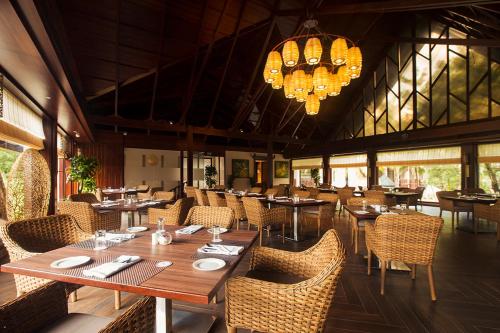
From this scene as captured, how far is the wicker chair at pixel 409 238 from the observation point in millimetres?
2562

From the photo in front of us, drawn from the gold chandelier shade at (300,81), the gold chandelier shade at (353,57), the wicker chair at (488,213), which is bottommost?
the wicker chair at (488,213)

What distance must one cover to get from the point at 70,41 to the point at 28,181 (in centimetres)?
347

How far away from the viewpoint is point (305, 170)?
15.6m

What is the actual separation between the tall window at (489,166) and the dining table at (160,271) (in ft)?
28.2

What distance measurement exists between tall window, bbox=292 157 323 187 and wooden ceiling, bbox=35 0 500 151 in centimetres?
265

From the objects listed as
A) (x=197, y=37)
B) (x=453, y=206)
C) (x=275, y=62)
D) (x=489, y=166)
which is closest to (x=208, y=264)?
(x=275, y=62)

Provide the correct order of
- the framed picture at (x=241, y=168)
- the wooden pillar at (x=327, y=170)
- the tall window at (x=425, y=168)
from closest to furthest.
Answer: the tall window at (x=425, y=168)
the wooden pillar at (x=327, y=170)
the framed picture at (x=241, y=168)

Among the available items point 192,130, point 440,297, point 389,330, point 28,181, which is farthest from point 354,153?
point 28,181

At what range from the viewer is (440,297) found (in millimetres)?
2629

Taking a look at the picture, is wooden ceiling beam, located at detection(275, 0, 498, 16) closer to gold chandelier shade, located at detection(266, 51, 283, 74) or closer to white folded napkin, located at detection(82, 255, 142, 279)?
gold chandelier shade, located at detection(266, 51, 283, 74)

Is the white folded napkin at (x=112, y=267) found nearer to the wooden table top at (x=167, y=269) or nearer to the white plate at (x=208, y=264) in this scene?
the wooden table top at (x=167, y=269)

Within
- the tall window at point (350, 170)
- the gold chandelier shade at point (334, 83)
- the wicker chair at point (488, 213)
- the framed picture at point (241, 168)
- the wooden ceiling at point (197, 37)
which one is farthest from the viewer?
the framed picture at point (241, 168)

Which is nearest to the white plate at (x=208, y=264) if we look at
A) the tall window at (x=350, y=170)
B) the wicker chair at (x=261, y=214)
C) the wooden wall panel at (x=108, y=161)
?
the wicker chair at (x=261, y=214)

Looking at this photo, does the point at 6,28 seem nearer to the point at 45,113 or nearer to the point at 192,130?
the point at 45,113
